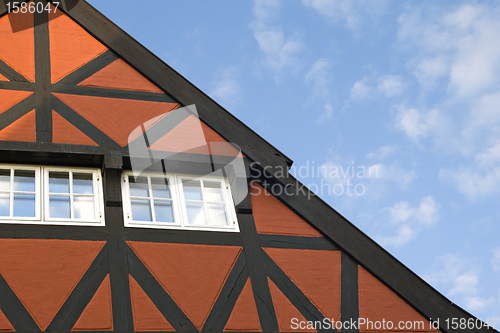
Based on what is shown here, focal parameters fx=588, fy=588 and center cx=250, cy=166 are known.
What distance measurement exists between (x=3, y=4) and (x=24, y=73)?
1.12m

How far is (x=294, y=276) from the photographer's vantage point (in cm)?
673

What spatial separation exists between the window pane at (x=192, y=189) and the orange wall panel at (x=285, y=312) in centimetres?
142

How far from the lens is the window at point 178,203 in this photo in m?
6.73

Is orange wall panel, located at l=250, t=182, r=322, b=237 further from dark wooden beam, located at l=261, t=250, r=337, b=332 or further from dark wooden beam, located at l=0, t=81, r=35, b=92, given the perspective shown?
dark wooden beam, located at l=0, t=81, r=35, b=92

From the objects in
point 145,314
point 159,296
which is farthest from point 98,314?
point 159,296


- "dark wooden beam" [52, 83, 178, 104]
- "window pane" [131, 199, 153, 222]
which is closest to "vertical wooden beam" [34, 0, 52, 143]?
"dark wooden beam" [52, 83, 178, 104]

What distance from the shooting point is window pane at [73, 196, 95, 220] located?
6500 millimetres

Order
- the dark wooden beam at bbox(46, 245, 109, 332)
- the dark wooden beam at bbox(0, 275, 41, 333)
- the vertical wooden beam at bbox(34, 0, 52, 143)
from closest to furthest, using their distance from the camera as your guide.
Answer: the dark wooden beam at bbox(0, 275, 41, 333), the dark wooden beam at bbox(46, 245, 109, 332), the vertical wooden beam at bbox(34, 0, 52, 143)

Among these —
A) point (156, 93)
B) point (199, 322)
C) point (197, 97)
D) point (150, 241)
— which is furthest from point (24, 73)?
point (199, 322)

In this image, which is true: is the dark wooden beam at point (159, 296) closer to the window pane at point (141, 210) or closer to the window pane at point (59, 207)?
the window pane at point (141, 210)

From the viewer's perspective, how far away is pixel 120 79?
773 centimetres

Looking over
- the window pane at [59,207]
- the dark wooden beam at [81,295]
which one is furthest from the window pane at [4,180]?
the dark wooden beam at [81,295]

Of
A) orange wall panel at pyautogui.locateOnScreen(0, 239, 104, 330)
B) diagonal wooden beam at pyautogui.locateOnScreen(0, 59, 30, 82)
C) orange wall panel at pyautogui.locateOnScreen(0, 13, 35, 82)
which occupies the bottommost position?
orange wall panel at pyautogui.locateOnScreen(0, 239, 104, 330)

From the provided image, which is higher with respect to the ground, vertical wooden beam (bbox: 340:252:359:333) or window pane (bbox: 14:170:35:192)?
window pane (bbox: 14:170:35:192)
